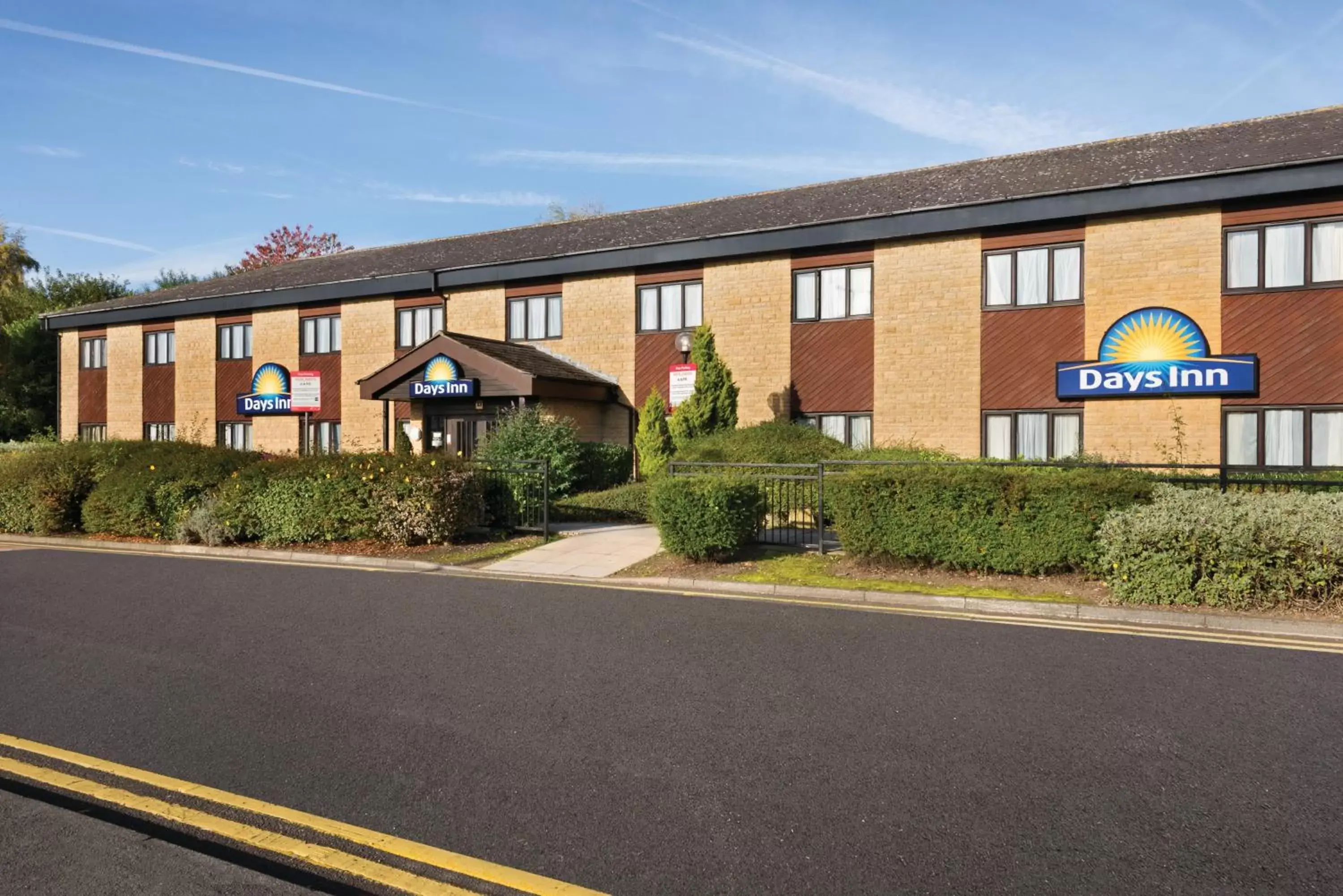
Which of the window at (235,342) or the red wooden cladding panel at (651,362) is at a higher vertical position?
the window at (235,342)

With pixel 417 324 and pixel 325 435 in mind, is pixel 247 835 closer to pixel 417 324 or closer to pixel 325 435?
pixel 417 324

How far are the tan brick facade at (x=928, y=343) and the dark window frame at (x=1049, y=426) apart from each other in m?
0.15

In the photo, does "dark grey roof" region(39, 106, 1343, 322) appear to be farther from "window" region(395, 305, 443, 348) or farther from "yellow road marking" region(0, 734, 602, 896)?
"yellow road marking" region(0, 734, 602, 896)

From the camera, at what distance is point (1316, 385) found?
16312 millimetres

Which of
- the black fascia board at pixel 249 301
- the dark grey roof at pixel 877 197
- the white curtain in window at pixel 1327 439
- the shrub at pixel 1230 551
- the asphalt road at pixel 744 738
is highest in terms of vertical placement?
the dark grey roof at pixel 877 197

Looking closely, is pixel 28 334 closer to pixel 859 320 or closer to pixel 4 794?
pixel 859 320

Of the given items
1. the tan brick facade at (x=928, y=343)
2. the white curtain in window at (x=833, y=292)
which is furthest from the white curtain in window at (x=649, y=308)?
the tan brick facade at (x=928, y=343)

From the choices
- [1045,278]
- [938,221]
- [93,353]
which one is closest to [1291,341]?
[1045,278]

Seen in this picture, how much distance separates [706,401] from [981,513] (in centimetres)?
1191

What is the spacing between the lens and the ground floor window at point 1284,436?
16.3m

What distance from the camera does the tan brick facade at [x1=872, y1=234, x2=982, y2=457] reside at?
63.6 feet

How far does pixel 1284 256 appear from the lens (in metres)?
16.6

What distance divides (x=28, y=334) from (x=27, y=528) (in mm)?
26690

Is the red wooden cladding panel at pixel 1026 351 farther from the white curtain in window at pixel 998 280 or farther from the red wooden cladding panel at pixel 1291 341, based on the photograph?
the red wooden cladding panel at pixel 1291 341
